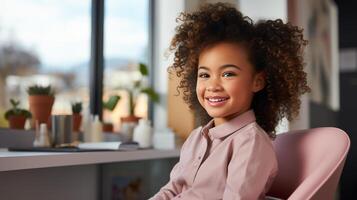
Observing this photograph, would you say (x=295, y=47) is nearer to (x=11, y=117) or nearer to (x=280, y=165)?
(x=280, y=165)

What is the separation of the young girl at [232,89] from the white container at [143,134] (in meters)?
1.29

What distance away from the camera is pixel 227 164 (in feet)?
4.16

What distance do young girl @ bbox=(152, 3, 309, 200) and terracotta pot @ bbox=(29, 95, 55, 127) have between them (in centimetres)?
116

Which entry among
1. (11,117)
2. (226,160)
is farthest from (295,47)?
(11,117)

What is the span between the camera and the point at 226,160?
1266mm

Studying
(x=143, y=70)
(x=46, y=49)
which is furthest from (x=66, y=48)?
(x=143, y=70)

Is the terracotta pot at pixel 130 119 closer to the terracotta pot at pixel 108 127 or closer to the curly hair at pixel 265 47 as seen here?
the terracotta pot at pixel 108 127

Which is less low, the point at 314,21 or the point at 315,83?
the point at 314,21

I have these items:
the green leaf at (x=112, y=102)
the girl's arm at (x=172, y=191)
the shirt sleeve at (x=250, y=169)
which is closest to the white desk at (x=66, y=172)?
the green leaf at (x=112, y=102)

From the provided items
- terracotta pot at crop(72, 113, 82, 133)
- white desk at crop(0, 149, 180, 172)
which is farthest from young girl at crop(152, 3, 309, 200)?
terracotta pot at crop(72, 113, 82, 133)

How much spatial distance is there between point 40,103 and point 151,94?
953mm

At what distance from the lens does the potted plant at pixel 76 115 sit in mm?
2631

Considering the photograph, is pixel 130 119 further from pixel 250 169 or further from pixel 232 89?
pixel 250 169

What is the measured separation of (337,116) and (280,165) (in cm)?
551
